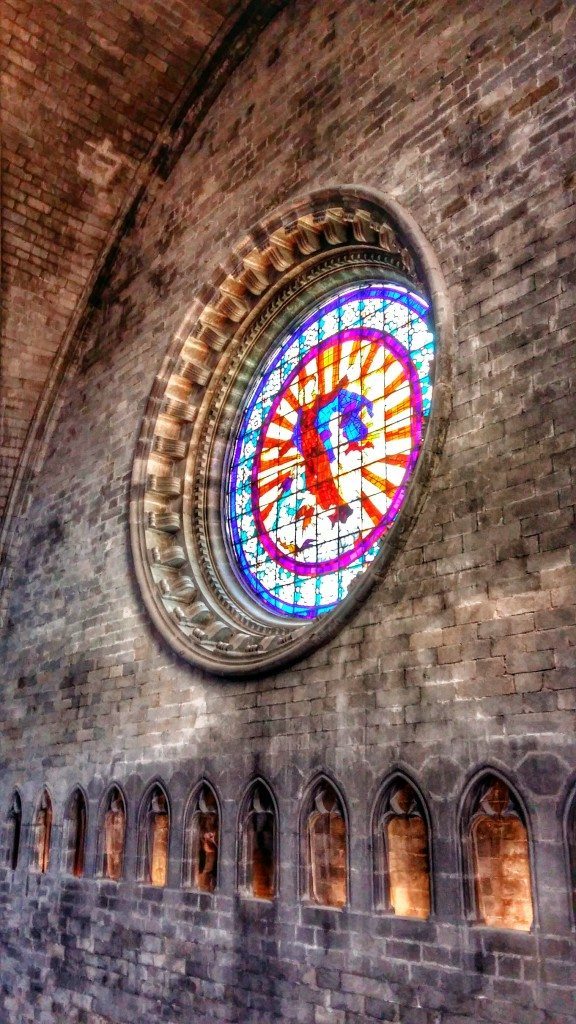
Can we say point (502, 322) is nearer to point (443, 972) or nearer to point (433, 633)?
point (433, 633)

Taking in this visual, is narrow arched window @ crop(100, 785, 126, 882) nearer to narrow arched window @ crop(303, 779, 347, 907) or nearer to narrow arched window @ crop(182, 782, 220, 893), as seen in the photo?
narrow arched window @ crop(182, 782, 220, 893)

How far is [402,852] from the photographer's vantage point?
5.90 metres

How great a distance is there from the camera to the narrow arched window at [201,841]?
24.4 feet

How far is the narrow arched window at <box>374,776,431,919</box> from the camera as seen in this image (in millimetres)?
5762

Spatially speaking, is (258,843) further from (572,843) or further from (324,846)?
(572,843)

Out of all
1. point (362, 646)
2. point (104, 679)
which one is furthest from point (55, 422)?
point (362, 646)

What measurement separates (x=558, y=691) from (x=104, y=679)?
511 cm

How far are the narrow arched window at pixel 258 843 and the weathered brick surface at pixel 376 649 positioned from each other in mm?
137

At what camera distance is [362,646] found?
21.2 feet

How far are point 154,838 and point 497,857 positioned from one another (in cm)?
368

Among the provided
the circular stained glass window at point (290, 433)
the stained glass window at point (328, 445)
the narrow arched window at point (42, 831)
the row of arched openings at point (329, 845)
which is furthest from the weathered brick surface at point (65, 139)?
the row of arched openings at point (329, 845)

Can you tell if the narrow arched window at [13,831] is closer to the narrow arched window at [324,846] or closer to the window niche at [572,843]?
the narrow arched window at [324,846]

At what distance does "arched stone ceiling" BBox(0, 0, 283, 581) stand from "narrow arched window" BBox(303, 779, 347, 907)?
646cm

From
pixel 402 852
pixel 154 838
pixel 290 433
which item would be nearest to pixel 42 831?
pixel 154 838
